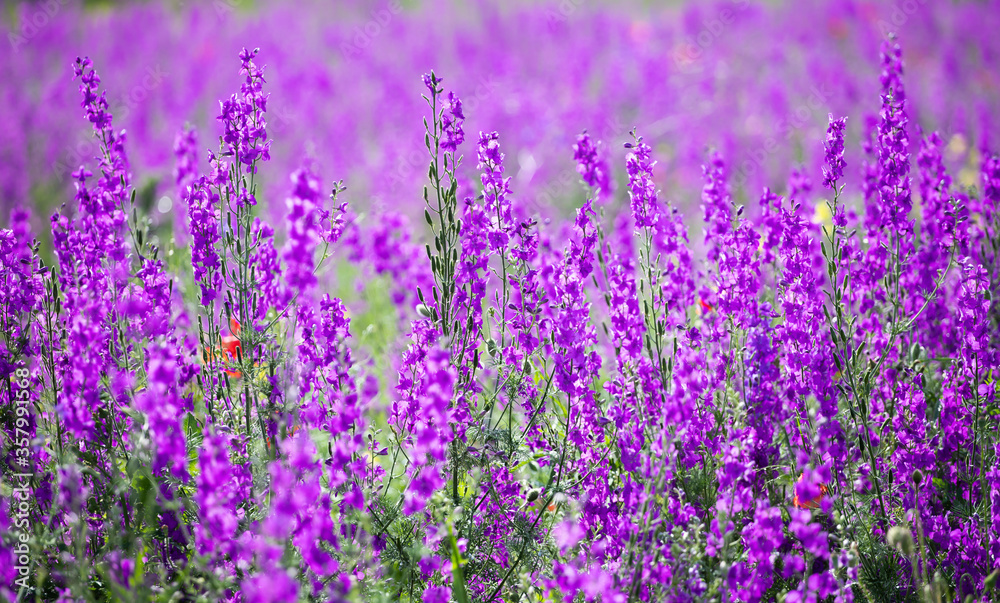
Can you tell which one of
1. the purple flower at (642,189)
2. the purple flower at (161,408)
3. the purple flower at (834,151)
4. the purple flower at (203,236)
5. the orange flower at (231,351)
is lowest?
the purple flower at (161,408)

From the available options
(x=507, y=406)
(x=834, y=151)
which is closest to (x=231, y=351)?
(x=507, y=406)

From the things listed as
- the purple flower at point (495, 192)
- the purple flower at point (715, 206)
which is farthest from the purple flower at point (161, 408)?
the purple flower at point (715, 206)

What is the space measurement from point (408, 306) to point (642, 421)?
89.3 inches

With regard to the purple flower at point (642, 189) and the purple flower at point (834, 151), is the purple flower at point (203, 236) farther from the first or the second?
the purple flower at point (834, 151)

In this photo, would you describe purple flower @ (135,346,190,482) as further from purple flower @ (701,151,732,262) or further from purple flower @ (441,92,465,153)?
purple flower @ (701,151,732,262)

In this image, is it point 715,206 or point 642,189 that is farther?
point 715,206

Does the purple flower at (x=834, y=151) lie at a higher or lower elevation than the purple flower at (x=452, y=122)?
higher

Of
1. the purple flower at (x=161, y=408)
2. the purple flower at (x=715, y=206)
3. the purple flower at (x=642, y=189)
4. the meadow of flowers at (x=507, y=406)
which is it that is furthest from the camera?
the purple flower at (x=715, y=206)

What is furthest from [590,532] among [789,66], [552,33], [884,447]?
[552,33]

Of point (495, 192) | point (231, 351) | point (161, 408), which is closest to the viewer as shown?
point (161, 408)

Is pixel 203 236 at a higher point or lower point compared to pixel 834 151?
lower

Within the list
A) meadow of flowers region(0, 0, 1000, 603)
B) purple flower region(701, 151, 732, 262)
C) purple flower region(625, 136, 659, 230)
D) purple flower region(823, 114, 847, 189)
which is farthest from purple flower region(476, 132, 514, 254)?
purple flower region(823, 114, 847, 189)

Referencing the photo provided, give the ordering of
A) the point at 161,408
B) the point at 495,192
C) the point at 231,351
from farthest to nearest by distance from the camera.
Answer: the point at 231,351 → the point at 495,192 → the point at 161,408

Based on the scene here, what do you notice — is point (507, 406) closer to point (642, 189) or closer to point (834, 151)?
point (642, 189)
